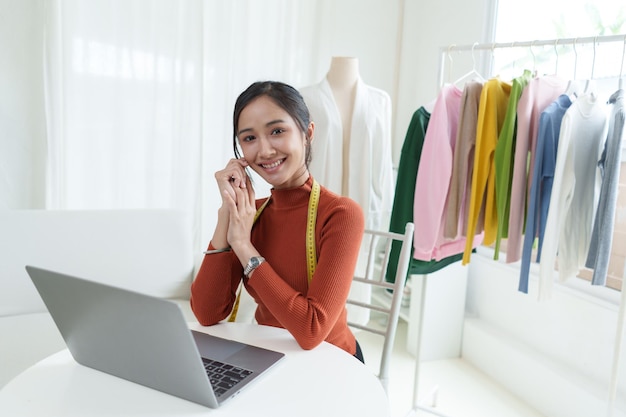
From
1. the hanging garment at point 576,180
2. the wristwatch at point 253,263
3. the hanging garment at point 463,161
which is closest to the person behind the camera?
the wristwatch at point 253,263

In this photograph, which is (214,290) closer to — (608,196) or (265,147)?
(265,147)

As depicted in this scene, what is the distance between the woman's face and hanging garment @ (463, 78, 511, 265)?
39.8 inches

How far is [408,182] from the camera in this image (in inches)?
88.4

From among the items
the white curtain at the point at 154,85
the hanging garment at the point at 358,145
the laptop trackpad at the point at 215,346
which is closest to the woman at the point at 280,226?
the laptop trackpad at the point at 215,346

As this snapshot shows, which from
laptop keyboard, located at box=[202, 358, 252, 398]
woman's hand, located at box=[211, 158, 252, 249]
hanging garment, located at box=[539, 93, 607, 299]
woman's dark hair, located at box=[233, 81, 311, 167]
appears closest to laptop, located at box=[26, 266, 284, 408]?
laptop keyboard, located at box=[202, 358, 252, 398]

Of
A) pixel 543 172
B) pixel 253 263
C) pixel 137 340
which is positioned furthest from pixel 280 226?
pixel 543 172

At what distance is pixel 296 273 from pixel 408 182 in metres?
1.11

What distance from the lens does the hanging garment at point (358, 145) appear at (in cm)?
235

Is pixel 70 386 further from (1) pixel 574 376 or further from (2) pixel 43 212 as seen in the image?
(1) pixel 574 376

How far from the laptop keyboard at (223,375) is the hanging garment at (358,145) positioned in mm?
1465

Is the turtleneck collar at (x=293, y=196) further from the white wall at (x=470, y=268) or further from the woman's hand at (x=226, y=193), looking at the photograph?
the white wall at (x=470, y=268)

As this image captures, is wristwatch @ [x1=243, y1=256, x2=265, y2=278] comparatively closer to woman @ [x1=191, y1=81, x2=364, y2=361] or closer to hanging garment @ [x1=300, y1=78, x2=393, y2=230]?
woman @ [x1=191, y1=81, x2=364, y2=361]

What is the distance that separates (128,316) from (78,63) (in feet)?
7.02

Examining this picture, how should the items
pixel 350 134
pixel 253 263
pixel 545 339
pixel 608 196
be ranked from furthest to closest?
pixel 545 339 → pixel 350 134 → pixel 608 196 → pixel 253 263
